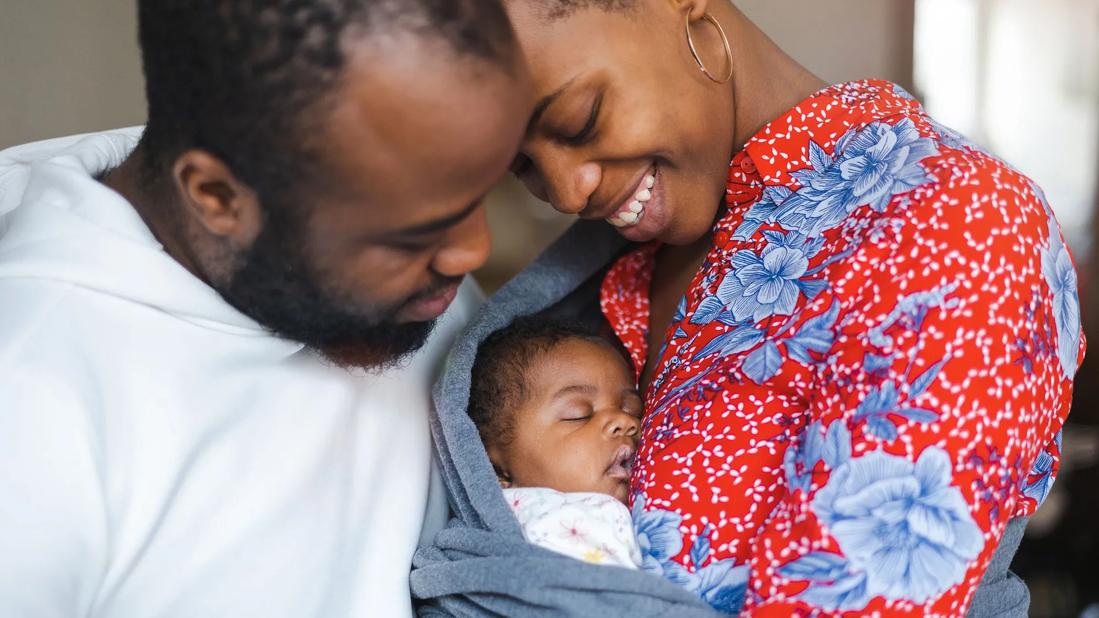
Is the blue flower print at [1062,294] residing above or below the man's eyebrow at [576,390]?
above

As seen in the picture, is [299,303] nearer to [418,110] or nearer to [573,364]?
[418,110]

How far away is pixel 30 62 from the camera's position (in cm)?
248

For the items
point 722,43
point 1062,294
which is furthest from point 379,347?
point 1062,294

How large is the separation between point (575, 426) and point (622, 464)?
87mm

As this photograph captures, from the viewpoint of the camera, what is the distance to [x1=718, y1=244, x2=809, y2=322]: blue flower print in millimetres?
1258

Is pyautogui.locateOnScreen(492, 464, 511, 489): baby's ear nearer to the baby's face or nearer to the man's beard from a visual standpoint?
the baby's face

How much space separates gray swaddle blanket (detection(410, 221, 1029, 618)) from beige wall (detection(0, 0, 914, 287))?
1.46 meters

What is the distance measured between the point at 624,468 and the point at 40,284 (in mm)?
793

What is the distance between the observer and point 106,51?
2.58 metres

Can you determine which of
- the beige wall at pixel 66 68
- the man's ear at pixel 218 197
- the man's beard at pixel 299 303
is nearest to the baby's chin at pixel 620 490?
the man's beard at pixel 299 303

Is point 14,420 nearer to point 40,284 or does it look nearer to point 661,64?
point 40,284

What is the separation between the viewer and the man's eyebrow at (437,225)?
3.32ft

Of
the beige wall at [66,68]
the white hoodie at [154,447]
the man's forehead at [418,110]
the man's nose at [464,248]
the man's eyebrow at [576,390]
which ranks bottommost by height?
the beige wall at [66,68]

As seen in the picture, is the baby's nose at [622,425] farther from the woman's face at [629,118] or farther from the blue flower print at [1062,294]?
the blue flower print at [1062,294]
